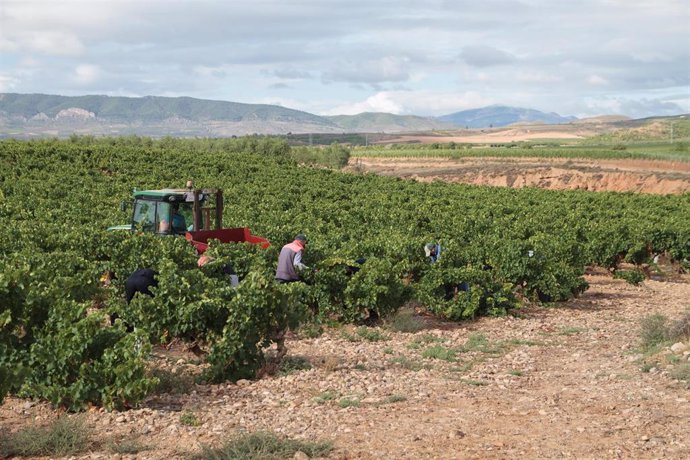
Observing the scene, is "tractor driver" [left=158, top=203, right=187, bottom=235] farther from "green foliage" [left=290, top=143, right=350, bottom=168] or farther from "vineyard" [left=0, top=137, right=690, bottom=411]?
"green foliage" [left=290, top=143, right=350, bottom=168]

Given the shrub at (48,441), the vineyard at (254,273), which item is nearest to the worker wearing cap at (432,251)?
the vineyard at (254,273)

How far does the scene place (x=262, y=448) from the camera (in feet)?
26.3

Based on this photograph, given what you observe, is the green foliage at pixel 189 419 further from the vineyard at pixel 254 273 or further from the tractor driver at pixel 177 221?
the tractor driver at pixel 177 221

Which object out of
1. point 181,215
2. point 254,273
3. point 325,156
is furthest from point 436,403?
point 325,156

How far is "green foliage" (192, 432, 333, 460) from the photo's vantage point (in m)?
7.83

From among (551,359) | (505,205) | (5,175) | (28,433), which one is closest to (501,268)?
(551,359)

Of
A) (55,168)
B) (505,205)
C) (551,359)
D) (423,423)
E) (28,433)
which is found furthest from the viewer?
(55,168)

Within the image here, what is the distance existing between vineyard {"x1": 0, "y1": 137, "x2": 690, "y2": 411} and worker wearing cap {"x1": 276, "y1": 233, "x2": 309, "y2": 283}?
1.23 ft

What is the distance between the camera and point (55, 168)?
47.4 m

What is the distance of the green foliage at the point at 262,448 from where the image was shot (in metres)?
7.83

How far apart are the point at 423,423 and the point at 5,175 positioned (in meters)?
38.5

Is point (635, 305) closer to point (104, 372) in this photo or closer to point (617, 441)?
point (617, 441)

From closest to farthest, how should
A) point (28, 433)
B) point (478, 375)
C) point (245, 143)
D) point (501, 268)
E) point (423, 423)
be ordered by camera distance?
point (28, 433), point (423, 423), point (478, 375), point (501, 268), point (245, 143)

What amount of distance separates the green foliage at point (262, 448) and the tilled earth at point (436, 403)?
0.63 ft
